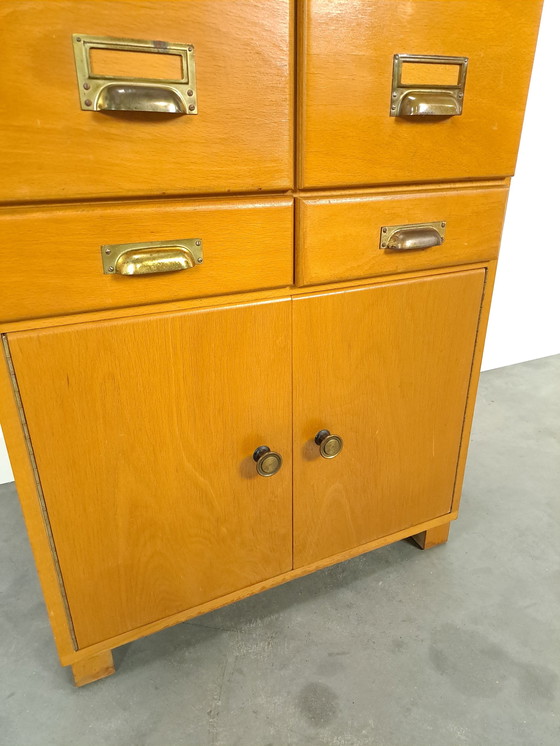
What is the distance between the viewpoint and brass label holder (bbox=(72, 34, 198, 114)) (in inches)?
19.8

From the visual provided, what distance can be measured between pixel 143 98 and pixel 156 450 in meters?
0.42

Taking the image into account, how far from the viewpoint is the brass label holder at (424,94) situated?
0.65 metres

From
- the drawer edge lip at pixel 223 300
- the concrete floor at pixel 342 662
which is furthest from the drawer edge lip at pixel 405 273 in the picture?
the concrete floor at pixel 342 662

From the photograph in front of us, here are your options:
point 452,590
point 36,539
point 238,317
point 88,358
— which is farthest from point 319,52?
point 452,590

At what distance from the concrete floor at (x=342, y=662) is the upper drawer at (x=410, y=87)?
2.42 ft

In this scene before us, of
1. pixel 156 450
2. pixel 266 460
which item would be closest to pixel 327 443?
pixel 266 460

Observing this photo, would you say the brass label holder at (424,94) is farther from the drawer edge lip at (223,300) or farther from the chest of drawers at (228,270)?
the drawer edge lip at (223,300)

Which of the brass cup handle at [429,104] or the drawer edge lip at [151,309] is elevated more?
the brass cup handle at [429,104]

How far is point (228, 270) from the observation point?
2.14 ft

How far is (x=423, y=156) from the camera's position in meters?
0.72

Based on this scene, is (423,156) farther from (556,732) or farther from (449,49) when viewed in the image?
(556,732)

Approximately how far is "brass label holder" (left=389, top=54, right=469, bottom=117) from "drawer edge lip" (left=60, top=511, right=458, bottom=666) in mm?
718

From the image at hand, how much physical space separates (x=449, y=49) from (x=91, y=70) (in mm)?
449

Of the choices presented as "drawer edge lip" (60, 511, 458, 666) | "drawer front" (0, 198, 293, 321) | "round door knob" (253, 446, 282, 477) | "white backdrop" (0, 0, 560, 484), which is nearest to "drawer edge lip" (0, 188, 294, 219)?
"drawer front" (0, 198, 293, 321)
